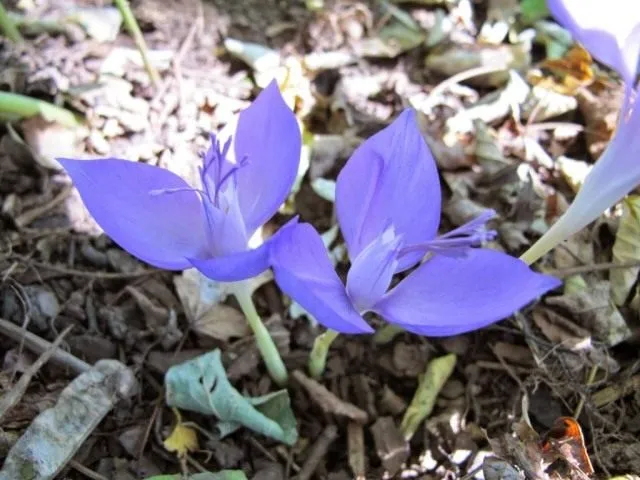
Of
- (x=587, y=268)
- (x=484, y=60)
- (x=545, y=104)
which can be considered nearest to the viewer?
(x=587, y=268)

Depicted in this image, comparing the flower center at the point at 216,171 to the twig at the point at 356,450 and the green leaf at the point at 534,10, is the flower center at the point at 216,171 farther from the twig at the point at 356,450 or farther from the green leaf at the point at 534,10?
the green leaf at the point at 534,10

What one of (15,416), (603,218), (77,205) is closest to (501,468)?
(603,218)

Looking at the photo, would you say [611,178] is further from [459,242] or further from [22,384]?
[22,384]

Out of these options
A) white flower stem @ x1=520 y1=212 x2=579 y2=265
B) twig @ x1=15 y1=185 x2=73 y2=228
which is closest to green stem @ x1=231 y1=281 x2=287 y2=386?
white flower stem @ x1=520 y1=212 x2=579 y2=265

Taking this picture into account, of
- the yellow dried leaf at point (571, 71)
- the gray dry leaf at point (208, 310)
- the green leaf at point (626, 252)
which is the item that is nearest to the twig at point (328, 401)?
the gray dry leaf at point (208, 310)

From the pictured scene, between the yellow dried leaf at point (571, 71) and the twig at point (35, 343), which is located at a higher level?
the yellow dried leaf at point (571, 71)

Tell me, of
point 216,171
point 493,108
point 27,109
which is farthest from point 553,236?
point 27,109
